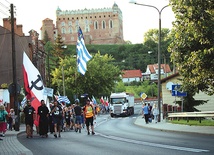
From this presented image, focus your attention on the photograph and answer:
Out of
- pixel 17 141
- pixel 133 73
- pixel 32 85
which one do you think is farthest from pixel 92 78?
pixel 133 73

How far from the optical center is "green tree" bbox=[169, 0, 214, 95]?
900 inches

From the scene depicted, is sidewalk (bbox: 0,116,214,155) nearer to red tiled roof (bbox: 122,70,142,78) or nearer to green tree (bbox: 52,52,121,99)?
green tree (bbox: 52,52,121,99)

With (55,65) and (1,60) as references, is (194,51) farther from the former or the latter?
(55,65)

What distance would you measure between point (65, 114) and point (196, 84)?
10.3 m

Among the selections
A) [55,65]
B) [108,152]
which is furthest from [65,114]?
[55,65]

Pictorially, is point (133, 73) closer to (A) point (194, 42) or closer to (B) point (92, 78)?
(B) point (92, 78)

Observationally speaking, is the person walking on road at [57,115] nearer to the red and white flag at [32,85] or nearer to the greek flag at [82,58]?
the red and white flag at [32,85]

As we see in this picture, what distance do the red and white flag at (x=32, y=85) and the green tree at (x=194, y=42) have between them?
724cm

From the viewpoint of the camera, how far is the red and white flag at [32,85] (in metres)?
26.0

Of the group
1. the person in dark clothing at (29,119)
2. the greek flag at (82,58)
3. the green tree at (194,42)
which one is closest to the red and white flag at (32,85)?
the person in dark clothing at (29,119)

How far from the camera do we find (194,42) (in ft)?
80.5

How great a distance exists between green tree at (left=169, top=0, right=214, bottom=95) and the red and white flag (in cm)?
724

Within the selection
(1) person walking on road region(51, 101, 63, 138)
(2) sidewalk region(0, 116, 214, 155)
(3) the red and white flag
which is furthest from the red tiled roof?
(1) person walking on road region(51, 101, 63, 138)

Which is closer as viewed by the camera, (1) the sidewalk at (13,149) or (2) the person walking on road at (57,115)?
(1) the sidewalk at (13,149)
